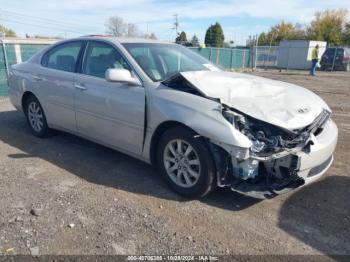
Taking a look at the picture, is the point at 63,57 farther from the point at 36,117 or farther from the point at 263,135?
the point at 263,135

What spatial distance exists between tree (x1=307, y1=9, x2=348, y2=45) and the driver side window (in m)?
52.3

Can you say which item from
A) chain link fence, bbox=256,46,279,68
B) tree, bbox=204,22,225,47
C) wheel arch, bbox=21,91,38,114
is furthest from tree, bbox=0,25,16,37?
wheel arch, bbox=21,91,38,114

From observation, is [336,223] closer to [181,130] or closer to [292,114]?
[292,114]

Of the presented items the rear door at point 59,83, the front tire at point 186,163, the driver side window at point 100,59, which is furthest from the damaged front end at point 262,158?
the rear door at point 59,83

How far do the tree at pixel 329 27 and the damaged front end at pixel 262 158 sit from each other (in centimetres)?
5278

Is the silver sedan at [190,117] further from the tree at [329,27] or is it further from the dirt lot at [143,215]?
the tree at [329,27]

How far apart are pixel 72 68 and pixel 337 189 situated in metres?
3.87

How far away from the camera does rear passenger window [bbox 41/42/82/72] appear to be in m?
4.79

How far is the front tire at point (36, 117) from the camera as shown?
5.48 m

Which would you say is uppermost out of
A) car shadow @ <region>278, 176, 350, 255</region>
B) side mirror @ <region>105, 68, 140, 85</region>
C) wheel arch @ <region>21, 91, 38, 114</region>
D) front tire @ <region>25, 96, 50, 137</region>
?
side mirror @ <region>105, 68, 140, 85</region>

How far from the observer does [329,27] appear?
172 feet

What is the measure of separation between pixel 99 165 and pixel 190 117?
1758 millimetres

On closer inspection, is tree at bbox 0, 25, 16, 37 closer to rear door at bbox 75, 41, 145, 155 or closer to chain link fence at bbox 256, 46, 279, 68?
chain link fence at bbox 256, 46, 279, 68

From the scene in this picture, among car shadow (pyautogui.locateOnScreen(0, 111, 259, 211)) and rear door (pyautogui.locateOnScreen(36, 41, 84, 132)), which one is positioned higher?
rear door (pyautogui.locateOnScreen(36, 41, 84, 132))
